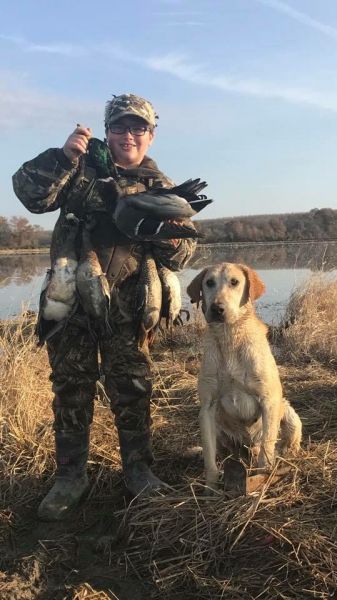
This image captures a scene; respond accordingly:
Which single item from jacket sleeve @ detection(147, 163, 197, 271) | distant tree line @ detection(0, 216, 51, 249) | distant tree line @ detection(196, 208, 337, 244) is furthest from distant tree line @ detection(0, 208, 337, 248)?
jacket sleeve @ detection(147, 163, 197, 271)

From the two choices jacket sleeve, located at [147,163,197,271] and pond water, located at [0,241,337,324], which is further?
pond water, located at [0,241,337,324]

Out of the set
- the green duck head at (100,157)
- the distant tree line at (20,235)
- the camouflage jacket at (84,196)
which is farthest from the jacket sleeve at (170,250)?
the distant tree line at (20,235)

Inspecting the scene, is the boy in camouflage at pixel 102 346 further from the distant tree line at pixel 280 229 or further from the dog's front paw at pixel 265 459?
the distant tree line at pixel 280 229

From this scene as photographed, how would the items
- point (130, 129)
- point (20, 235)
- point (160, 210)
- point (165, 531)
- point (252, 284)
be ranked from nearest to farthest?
point (165, 531)
point (160, 210)
point (252, 284)
point (130, 129)
point (20, 235)

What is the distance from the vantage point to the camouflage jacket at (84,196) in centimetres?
369

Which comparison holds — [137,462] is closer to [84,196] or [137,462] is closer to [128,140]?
[84,196]

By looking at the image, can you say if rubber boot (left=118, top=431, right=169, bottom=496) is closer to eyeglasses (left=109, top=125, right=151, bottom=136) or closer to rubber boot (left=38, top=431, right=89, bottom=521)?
rubber boot (left=38, top=431, right=89, bottom=521)

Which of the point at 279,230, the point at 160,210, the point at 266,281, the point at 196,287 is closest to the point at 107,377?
the point at 196,287

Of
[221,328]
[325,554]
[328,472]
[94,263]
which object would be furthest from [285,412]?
[94,263]

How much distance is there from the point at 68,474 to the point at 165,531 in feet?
3.13

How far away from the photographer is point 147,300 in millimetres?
3826

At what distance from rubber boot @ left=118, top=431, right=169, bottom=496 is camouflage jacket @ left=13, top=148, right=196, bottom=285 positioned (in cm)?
115

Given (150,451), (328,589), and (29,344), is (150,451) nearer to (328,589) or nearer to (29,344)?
(328,589)

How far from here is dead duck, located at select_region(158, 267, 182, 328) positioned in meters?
4.01
